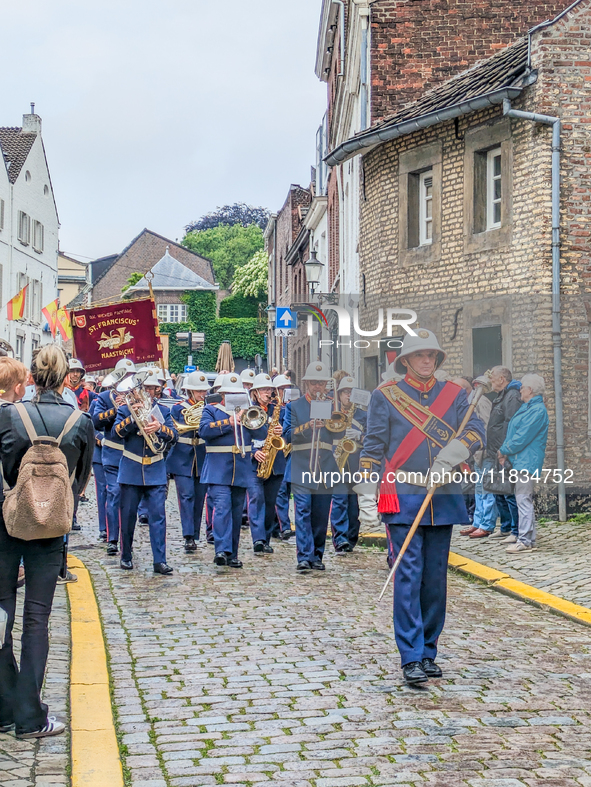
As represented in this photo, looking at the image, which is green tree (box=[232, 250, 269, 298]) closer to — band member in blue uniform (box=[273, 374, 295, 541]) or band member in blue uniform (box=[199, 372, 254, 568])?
band member in blue uniform (box=[273, 374, 295, 541])

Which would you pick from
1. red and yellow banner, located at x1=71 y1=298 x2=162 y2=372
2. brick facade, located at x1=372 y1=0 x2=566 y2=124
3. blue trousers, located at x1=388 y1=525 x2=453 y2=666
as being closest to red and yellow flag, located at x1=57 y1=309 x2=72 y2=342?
red and yellow banner, located at x1=71 y1=298 x2=162 y2=372

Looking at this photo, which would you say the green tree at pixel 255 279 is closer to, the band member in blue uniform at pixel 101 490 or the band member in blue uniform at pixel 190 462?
the band member in blue uniform at pixel 101 490

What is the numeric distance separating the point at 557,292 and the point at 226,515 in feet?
19.2

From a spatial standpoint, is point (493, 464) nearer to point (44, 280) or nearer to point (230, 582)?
point (230, 582)

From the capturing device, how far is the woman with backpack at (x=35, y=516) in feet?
16.3

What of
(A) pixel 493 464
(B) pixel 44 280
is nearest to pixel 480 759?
(A) pixel 493 464

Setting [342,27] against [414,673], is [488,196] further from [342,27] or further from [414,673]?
[414,673]

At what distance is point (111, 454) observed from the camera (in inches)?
470

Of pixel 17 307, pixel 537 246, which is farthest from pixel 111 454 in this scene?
pixel 17 307

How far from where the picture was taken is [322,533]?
1038cm

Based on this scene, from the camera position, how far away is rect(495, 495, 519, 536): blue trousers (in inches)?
471

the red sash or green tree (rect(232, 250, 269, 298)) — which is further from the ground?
green tree (rect(232, 250, 269, 298))

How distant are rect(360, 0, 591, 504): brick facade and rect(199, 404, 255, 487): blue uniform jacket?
4951mm

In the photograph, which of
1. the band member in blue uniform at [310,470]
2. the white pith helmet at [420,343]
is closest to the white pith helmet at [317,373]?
the band member in blue uniform at [310,470]
